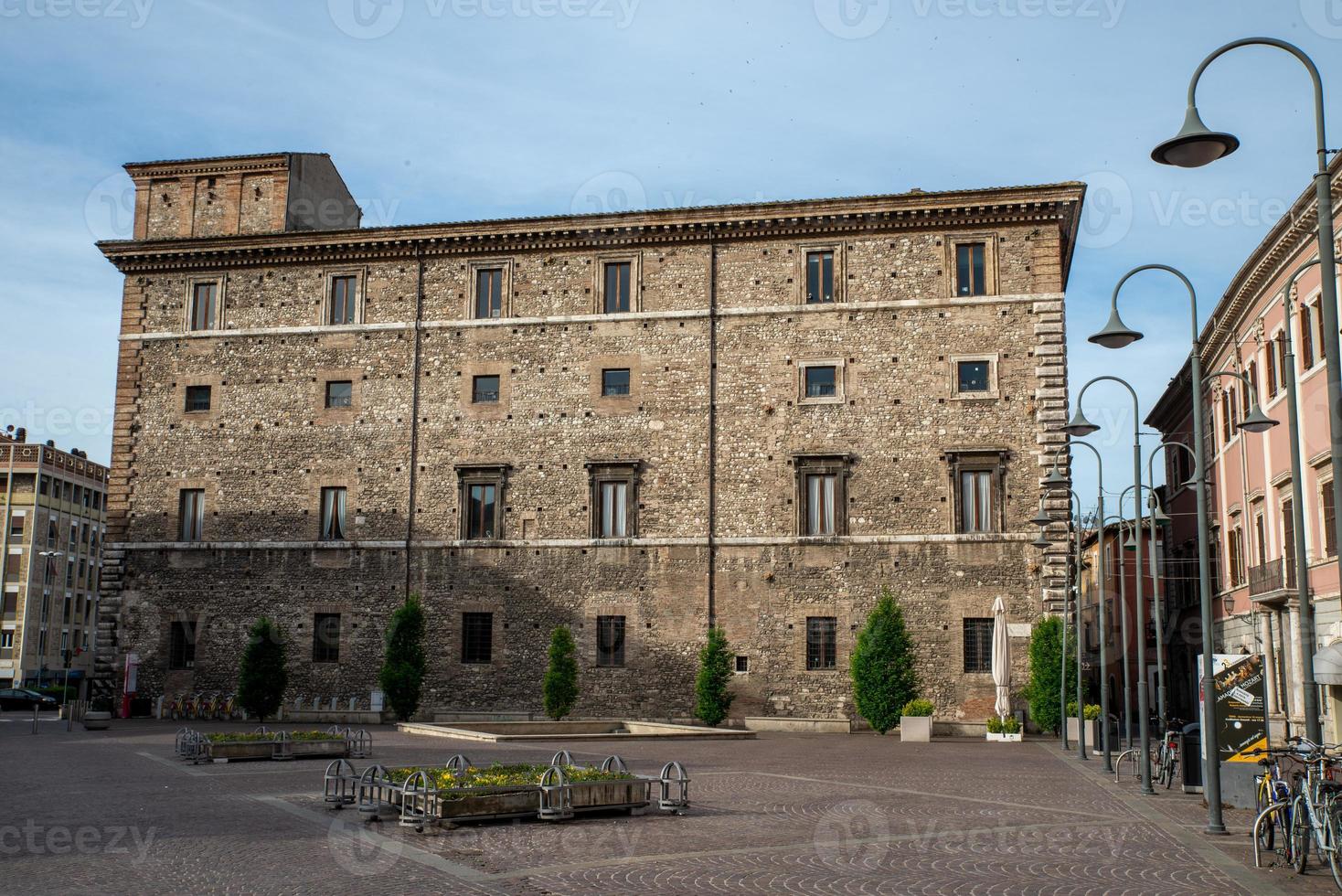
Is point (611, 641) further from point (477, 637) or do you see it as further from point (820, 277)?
point (820, 277)

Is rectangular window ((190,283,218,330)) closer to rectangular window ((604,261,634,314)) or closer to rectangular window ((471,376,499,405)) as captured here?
rectangular window ((471,376,499,405))

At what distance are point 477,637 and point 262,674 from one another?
20.6 ft

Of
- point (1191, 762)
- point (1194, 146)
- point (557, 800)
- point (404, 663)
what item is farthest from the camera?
point (404, 663)

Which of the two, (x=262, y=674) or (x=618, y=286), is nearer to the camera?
(x=262, y=674)

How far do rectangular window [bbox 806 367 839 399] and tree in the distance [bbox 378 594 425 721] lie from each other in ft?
42.6

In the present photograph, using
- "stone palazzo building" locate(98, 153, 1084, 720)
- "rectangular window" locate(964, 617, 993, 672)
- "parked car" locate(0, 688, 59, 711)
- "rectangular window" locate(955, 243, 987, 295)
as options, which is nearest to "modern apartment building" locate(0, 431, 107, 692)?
"parked car" locate(0, 688, 59, 711)

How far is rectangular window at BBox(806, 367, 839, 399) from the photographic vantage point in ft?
117

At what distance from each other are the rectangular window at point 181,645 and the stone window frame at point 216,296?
9306 millimetres

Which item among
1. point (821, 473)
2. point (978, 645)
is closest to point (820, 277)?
point (821, 473)

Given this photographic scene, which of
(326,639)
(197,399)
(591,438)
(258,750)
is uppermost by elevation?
(197,399)

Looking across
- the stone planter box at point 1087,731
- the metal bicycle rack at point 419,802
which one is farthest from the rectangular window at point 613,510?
the metal bicycle rack at point 419,802

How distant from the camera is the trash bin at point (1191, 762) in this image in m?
19.4

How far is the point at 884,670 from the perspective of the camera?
1300 inches

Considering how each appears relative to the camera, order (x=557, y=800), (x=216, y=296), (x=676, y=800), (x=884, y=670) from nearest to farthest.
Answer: (x=557, y=800)
(x=676, y=800)
(x=884, y=670)
(x=216, y=296)
